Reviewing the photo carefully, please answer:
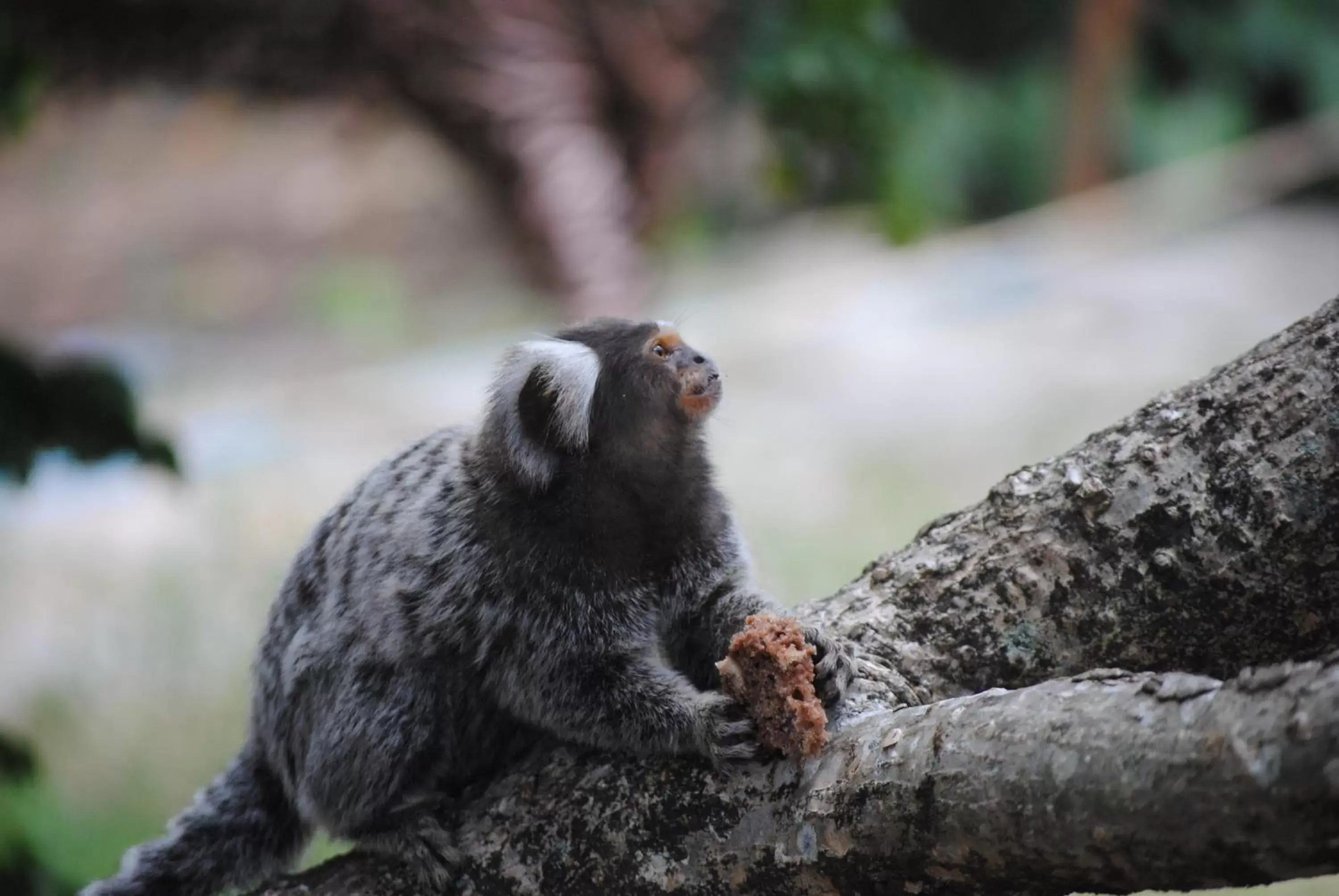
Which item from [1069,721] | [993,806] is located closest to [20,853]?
[993,806]

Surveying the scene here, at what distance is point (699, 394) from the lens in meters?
2.65

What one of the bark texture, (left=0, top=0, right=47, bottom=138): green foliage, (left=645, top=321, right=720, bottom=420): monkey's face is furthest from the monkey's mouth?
(left=0, top=0, right=47, bottom=138): green foliage

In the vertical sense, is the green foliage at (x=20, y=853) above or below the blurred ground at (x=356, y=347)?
below

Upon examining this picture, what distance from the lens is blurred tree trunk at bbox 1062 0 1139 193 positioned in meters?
7.82

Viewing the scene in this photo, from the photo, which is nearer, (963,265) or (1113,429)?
(1113,429)

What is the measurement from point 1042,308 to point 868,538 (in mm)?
3154

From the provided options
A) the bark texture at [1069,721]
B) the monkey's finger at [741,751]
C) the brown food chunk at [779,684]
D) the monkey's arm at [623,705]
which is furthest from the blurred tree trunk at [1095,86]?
the monkey's finger at [741,751]

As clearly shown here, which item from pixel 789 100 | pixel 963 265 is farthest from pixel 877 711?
pixel 963 265

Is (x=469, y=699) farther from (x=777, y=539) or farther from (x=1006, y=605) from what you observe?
(x=777, y=539)

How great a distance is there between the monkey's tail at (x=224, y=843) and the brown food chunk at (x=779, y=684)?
131 cm

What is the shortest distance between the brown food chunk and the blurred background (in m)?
2.13

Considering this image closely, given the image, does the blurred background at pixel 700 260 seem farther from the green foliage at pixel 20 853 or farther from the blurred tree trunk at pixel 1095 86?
the green foliage at pixel 20 853

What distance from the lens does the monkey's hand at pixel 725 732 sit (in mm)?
1973

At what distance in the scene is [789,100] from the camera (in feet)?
12.0
